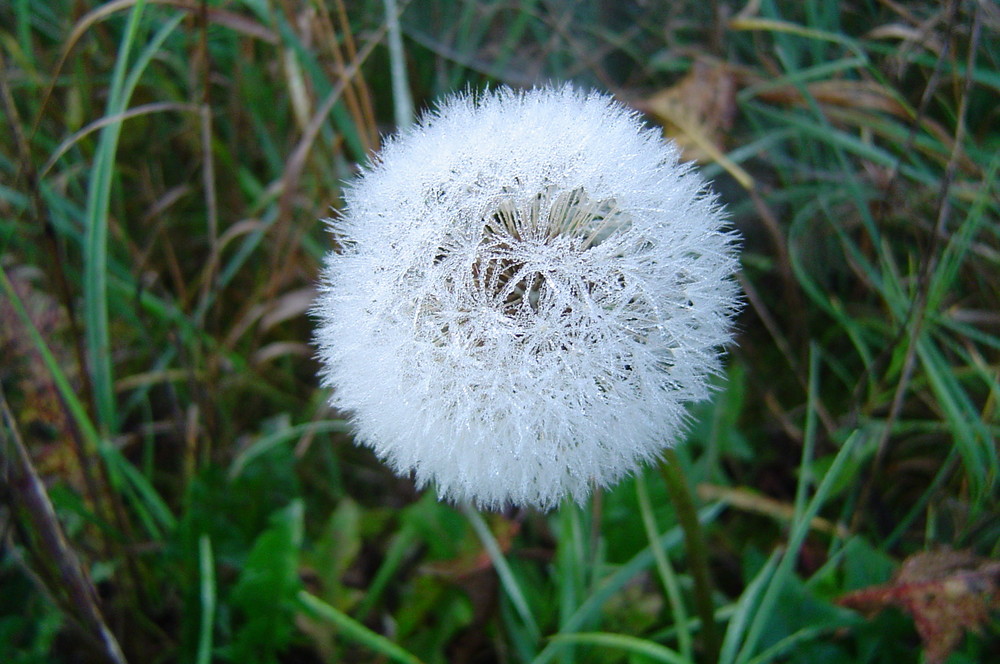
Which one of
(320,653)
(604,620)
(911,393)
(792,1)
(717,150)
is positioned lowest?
(320,653)

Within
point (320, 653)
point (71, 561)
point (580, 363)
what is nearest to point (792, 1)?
point (580, 363)

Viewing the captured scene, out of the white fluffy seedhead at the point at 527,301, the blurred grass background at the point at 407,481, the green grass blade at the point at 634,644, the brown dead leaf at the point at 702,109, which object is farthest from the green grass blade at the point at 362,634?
the brown dead leaf at the point at 702,109

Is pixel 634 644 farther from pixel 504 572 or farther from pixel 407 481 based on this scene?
pixel 407 481

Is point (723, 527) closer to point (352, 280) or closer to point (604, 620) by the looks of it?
point (604, 620)

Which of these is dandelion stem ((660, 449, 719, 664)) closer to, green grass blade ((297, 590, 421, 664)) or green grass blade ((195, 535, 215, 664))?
green grass blade ((297, 590, 421, 664))

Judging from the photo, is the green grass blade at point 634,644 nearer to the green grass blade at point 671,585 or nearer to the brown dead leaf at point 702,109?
the green grass blade at point 671,585

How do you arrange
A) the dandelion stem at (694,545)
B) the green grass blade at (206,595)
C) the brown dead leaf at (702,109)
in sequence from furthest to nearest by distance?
the brown dead leaf at (702,109) < the green grass blade at (206,595) < the dandelion stem at (694,545)

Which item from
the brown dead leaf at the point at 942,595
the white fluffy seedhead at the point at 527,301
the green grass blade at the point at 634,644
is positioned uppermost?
the white fluffy seedhead at the point at 527,301

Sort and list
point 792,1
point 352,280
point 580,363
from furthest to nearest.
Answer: point 792,1 < point 352,280 < point 580,363
